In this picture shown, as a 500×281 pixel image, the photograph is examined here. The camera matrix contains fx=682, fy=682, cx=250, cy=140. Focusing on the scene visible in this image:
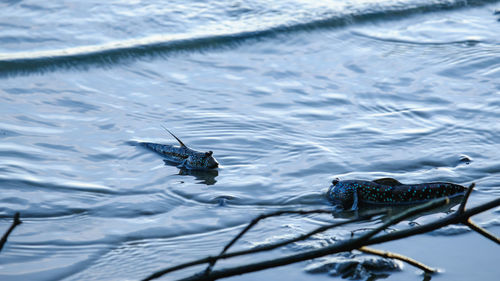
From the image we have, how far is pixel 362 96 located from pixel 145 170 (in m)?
2.11

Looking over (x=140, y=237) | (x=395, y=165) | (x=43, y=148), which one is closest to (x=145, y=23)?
(x=43, y=148)

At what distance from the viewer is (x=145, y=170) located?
14.2ft

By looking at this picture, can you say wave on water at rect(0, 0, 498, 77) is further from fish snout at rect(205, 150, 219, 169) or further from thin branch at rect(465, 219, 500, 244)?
thin branch at rect(465, 219, 500, 244)

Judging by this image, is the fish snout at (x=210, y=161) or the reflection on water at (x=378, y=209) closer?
the reflection on water at (x=378, y=209)

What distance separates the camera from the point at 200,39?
743 cm

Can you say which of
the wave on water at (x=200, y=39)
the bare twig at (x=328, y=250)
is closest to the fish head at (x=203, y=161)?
the bare twig at (x=328, y=250)

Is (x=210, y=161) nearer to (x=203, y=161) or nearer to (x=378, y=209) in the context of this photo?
(x=203, y=161)

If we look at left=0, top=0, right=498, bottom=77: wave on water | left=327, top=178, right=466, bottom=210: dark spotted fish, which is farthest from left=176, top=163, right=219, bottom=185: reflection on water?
left=0, top=0, right=498, bottom=77: wave on water

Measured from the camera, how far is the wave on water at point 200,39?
21.8 ft

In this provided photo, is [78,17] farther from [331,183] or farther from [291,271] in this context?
[291,271]

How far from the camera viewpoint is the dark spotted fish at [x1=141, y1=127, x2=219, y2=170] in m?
4.28

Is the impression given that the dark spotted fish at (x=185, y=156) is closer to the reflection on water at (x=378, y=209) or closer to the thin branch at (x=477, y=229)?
the reflection on water at (x=378, y=209)

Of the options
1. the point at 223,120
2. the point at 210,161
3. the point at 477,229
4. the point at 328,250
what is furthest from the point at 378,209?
the point at 328,250

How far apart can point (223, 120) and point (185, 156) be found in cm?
80
